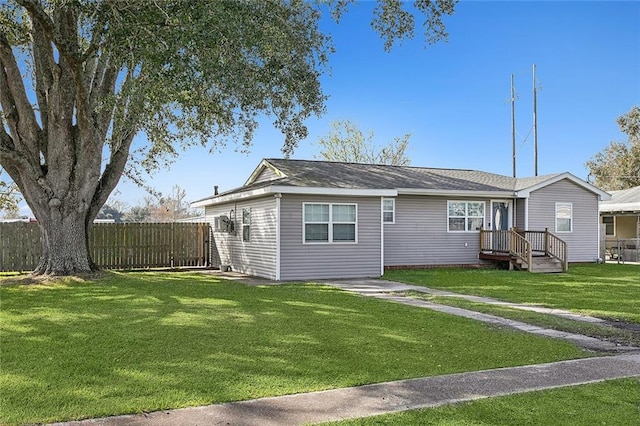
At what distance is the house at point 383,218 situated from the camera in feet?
48.0

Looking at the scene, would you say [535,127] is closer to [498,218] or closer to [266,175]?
[498,218]

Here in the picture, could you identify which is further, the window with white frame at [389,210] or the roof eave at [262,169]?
the window with white frame at [389,210]

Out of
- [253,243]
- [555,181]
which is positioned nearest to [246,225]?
[253,243]

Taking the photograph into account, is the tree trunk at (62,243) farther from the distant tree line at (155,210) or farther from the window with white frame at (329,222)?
the distant tree line at (155,210)

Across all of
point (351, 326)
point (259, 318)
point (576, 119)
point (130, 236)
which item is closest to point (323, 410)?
point (351, 326)

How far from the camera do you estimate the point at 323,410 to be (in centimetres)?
410

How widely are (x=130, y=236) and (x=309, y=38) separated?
9322 mm

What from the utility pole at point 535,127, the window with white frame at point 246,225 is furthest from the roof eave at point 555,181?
the utility pole at point 535,127

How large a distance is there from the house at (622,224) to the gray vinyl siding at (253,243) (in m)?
15.6

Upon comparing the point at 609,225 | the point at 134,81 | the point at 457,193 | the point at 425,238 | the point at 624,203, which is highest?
the point at 134,81

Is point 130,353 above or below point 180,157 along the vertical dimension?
below

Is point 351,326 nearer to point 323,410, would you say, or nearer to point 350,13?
point 323,410

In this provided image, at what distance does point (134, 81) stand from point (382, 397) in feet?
26.5

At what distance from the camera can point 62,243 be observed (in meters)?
13.8
